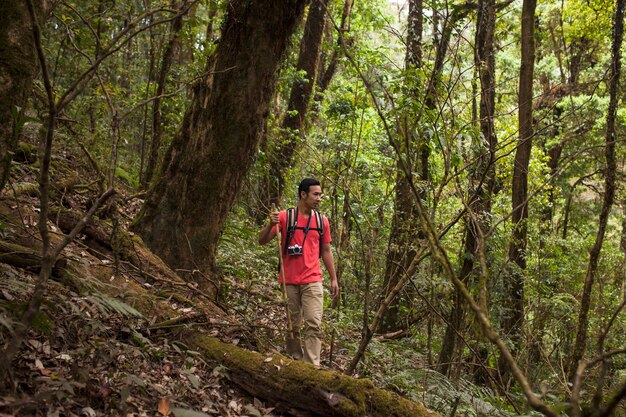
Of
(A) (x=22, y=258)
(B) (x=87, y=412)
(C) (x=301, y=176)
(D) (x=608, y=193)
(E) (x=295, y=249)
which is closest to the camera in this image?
(B) (x=87, y=412)

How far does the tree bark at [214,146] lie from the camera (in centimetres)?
679

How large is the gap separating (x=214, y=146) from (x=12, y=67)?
12.5 feet

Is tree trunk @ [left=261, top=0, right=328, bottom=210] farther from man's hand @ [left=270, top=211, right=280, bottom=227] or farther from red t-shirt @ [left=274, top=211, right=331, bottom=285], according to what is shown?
man's hand @ [left=270, top=211, right=280, bottom=227]

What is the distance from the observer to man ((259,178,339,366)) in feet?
20.2

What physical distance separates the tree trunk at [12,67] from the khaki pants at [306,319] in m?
3.57

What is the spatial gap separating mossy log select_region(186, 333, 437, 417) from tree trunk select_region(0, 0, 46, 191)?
2.32 meters

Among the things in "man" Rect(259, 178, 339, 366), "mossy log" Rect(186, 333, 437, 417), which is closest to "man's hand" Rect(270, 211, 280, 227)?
"man" Rect(259, 178, 339, 366)

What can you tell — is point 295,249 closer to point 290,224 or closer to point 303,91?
point 290,224

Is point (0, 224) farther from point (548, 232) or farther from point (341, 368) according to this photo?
point (548, 232)

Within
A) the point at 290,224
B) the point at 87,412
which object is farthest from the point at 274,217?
the point at 87,412

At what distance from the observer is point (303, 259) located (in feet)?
20.5

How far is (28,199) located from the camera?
5.47 m

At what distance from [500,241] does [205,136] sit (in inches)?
224

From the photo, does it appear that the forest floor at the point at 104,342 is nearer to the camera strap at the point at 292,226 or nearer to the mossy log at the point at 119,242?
the mossy log at the point at 119,242
